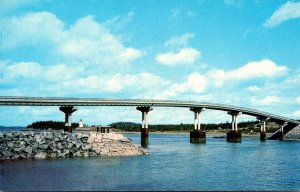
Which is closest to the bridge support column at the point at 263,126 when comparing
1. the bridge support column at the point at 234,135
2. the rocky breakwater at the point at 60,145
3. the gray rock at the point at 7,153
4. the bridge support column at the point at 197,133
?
the bridge support column at the point at 234,135

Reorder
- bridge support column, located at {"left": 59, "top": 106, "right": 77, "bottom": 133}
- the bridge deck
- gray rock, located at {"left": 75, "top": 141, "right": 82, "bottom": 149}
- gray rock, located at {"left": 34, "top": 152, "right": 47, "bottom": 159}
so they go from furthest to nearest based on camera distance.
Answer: bridge support column, located at {"left": 59, "top": 106, "right": 77, "bottom": 133}, the bridge deck, gray rock, located at {"left": 75, "top": 141, "right": 82, "bottom": 149}, gray rock, located at {"left": 34, "top": 152, "right": 47, "bottom": 159}

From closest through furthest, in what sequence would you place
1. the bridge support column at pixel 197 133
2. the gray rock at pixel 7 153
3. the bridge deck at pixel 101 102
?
1. the gray rock at pixel 7 153
2. the bridge deck at pixel 101 102
3. the bridge support column at pixel 197 133

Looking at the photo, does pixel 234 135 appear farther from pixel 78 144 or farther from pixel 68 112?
pixel 78 144

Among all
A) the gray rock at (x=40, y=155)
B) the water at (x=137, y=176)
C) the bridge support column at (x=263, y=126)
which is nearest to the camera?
the water at (x=137, y=176)

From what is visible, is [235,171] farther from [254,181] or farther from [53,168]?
[53,168]

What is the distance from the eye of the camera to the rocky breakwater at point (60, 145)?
1783 inches

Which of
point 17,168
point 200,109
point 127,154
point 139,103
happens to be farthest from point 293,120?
point 17,168

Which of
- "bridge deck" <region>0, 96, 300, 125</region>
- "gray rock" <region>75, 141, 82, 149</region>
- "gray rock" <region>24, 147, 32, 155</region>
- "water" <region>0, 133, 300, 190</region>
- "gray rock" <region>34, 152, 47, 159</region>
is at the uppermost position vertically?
"bridge deck" <region>0, 96, 300, 125</region>

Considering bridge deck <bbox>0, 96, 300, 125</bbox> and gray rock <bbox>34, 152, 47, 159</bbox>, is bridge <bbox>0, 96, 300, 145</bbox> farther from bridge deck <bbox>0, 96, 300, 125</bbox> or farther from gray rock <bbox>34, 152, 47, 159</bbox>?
gray rock <bbox>34, 152, 47, 159</bbox>

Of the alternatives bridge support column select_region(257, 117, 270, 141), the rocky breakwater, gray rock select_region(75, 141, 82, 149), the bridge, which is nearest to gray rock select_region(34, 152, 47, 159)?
the rocky breakwater

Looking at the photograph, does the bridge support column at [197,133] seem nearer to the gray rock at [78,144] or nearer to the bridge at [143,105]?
the bridge at [143,105]

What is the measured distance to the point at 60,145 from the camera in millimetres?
48188

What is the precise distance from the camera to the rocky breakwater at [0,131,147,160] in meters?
45.3

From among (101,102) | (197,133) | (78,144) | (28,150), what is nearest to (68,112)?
(101,102)
